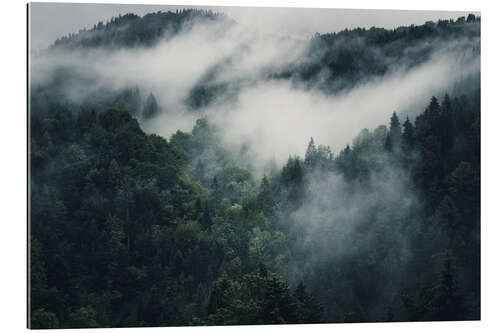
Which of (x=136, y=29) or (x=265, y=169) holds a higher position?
(x=136, y=29)

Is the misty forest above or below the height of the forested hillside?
below

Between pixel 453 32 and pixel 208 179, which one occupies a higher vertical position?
pixel 453 32

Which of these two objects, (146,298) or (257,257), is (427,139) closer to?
(257,257)

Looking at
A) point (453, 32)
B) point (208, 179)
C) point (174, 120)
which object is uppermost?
point (453, 32)

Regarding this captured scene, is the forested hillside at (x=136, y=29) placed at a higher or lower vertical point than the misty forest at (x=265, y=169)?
higher

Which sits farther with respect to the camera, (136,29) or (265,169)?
(265,169)

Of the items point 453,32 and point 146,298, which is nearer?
point 146,298

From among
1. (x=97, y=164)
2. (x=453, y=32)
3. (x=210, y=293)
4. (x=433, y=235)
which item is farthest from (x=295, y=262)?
(x=453, y=32)
